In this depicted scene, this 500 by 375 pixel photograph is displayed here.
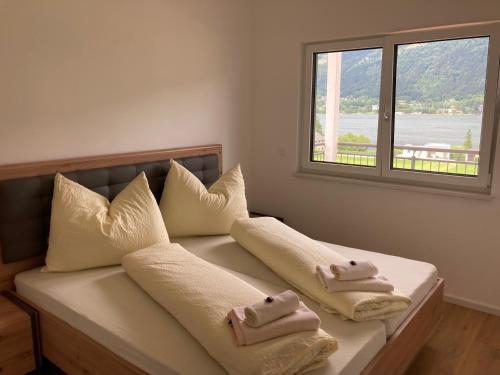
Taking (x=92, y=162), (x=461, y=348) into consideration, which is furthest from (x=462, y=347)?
(x=92, y=162)

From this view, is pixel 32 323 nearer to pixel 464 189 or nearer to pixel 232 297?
pixel 232 297

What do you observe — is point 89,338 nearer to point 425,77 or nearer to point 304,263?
point 304,263

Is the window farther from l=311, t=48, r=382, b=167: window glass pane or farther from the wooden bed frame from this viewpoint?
the wooden bed frame

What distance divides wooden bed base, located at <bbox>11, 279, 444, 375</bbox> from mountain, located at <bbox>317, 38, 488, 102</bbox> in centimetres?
153

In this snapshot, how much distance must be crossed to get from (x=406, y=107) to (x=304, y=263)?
5.66ft

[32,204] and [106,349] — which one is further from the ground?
[32,204]

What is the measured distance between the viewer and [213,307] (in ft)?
5.78

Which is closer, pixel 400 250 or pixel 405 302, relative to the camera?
pixel 405 302

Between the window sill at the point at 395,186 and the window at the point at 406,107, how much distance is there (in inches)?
1.7

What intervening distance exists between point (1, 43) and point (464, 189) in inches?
121

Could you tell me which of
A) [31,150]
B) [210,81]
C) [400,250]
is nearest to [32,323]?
[31,150]

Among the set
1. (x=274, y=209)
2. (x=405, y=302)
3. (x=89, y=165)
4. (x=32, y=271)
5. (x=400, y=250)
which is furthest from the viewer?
(x=274, y=209)

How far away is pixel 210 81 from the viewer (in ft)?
11.5

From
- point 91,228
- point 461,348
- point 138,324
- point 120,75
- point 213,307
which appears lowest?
point 461,348
